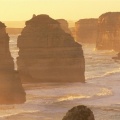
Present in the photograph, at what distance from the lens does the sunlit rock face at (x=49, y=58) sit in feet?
179

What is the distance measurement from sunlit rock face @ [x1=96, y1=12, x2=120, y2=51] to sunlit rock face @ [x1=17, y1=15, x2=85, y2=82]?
9542 cm

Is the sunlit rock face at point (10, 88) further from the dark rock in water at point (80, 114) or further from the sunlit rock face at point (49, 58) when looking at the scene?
the dark rock in water at point (80, 114)

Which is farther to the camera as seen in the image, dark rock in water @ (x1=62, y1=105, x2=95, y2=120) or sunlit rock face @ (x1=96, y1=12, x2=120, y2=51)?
sunlit rock face @ (x1=96, y1=12, x2=120, y2=51)

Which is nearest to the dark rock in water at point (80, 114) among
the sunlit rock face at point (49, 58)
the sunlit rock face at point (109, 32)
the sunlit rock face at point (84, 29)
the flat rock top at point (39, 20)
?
the sunlit rock face at point (49, 58)

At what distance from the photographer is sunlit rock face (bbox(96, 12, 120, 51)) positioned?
495 ft

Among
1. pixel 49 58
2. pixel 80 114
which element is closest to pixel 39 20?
pixel 49 58

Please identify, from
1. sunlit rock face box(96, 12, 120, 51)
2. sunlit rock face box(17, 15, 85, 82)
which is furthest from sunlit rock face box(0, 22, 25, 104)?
sunlit rock face box(96, 12, 120, 51)

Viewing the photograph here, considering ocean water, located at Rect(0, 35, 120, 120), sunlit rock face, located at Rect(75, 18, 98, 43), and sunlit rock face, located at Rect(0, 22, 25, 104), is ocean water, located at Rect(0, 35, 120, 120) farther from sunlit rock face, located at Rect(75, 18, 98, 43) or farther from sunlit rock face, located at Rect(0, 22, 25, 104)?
sunlit rock face, located at Rect(75, 18, 98, 43)

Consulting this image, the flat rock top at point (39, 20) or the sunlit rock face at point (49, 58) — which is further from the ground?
the flat rock top at point (39, 20)

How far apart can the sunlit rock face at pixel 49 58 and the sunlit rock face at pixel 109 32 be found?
95416mm

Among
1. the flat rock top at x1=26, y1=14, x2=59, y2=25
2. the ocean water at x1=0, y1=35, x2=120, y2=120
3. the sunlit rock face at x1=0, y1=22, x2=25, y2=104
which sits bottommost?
the ocean water at x1=0, y1=35, x2=120, y2=120

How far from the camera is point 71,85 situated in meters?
53.2

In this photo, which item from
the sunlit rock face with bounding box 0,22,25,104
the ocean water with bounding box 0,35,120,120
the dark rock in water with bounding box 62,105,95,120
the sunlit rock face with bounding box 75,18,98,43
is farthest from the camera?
the sunlit rock face with bounding box 75,18,98,43

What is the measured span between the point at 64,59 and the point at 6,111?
67.3ft
